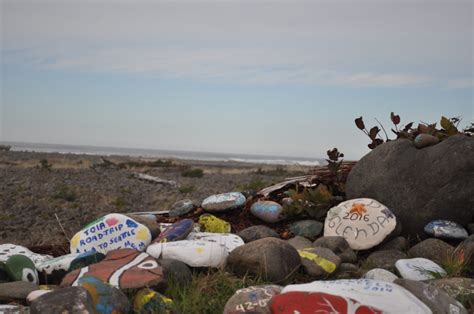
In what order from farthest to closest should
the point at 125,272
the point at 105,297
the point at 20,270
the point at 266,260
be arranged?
the point at 20,270, the point at 266,260, the point at 125,272, the point at 105,297

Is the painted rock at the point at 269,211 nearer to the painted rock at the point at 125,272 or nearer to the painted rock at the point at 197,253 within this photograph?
the painted rock at the point at 197,253

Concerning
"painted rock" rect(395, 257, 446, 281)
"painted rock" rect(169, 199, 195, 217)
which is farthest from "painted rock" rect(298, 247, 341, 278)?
"painted rock" rect(169, 199, 195, 217)

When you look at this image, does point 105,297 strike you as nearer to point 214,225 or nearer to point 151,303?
point 151,303

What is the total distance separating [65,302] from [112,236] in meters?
2.12

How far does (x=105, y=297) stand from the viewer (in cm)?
351

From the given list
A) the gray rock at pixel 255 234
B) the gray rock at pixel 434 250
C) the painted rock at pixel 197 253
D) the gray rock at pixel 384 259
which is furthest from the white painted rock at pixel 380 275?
the gray rock at pixel 255 234

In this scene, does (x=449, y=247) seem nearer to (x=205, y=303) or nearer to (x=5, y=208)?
(x=205, y=303)

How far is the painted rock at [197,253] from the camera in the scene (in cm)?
452

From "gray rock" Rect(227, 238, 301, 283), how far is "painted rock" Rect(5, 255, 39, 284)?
1.56 metres

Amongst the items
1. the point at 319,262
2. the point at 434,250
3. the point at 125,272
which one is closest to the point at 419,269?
the point at 434,250

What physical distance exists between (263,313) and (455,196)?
333 cm

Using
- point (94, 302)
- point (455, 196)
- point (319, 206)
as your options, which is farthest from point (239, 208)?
point (94, 302)

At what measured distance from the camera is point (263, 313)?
3510 millimetres

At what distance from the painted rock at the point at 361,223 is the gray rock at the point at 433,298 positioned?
5.94 ft
